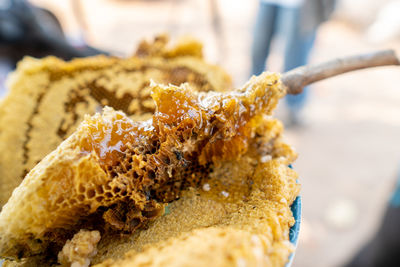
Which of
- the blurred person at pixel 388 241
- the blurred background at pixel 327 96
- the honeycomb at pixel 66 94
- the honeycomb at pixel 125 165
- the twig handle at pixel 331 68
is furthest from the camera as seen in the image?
the blurred background at pixel 327 96

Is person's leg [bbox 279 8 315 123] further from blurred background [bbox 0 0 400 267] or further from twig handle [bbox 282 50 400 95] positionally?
twig handle [bbox 282 50 400 95]

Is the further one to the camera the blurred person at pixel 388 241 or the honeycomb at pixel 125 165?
the blurred person at pixel 388 241

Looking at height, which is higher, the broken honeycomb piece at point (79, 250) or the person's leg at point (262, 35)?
the person's leg at point (262, 35)

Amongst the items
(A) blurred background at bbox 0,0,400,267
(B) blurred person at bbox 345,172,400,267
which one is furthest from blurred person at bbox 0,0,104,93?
(B) blurred person at bbox 345,172,400,267

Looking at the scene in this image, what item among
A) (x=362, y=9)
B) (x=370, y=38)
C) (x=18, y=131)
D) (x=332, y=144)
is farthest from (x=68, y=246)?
(x=362, y=9)

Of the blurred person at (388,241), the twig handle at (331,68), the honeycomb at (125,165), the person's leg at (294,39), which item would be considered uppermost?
the person's leg at (294,39)

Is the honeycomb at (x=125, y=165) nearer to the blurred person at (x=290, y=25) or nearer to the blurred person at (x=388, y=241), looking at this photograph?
the blurred person at (x=388, y=241)

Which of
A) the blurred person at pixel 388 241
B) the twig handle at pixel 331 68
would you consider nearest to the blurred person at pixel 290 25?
the blurred person at pixel 388 241
